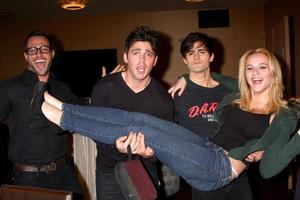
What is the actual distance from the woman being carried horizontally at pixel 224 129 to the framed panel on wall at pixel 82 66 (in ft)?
14.8

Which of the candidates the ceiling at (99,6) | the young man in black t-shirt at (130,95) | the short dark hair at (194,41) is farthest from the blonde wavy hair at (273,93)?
the ceiling at (99,6)

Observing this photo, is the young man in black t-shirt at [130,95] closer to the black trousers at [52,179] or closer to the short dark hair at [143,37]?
the short dark hair at [143,37]

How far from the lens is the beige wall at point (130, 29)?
Result: 21.0 ft

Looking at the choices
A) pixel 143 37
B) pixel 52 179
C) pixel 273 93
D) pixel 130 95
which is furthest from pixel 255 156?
pixel 52 179

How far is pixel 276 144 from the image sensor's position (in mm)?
1816

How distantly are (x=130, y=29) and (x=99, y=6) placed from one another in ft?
3.02

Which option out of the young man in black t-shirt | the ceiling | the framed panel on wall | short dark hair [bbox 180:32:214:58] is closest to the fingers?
the young man in black t-shirt

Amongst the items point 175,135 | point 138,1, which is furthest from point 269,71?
point 138,1

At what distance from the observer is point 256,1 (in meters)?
5.86

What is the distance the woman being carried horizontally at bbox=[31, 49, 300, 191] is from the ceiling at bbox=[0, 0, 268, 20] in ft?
12.7

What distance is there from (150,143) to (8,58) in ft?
20.0

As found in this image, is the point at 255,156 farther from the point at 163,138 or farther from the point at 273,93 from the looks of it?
the point at 163,138

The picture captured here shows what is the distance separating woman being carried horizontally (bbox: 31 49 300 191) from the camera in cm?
183

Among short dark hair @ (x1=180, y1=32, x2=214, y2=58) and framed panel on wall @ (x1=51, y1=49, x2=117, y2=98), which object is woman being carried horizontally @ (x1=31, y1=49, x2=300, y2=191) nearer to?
short dark hair @ (x1=180, y1=32, x2=214, y2=58)
